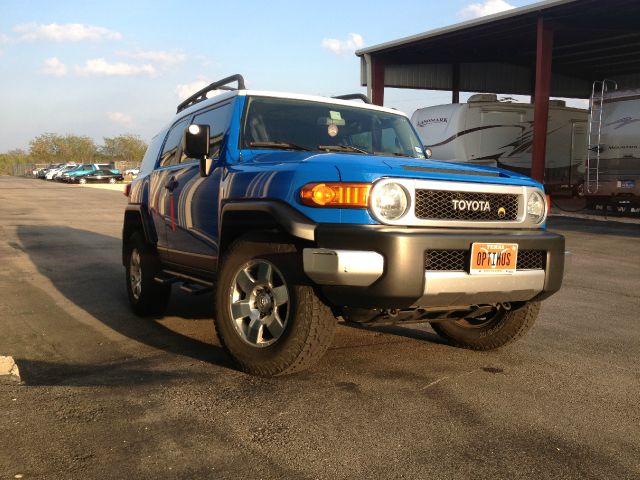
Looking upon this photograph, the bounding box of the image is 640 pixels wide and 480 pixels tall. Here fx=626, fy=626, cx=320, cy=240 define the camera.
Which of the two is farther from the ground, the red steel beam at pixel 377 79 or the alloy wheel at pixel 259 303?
the red steel beam at pixel 377 79

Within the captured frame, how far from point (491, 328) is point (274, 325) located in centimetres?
181

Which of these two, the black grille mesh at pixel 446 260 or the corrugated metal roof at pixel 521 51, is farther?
the corrugated metal roof at pixel 521 51

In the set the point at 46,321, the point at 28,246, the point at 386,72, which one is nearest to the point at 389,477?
the point at 46,321

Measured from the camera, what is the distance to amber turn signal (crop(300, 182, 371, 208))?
3.55 meters

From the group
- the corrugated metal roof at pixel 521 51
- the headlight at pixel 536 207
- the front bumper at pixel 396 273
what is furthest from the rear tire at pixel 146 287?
the corrugated metal roof at pixel 521 51

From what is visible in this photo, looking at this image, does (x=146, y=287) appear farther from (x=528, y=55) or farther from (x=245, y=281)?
(x=528, y=55)

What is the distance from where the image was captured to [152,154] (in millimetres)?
6820

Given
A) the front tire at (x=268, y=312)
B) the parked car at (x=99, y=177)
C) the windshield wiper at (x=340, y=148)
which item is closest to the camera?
the front tire at (x=268, y=312)

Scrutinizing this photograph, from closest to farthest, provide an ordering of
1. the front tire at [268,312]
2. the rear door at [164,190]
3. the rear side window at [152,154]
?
the front tire at [268,312] < the rear door at [164,190] < the rear side window at [152,154]

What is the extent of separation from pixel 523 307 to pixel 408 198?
1449mm

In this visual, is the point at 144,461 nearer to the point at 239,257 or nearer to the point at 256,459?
the point at 256,459

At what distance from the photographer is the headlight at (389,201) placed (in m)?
3.57

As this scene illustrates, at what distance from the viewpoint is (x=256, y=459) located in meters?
2.87

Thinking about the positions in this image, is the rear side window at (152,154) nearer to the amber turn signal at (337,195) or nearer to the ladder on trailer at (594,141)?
the amber turn signal at (337,195)
